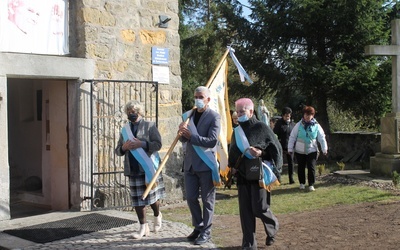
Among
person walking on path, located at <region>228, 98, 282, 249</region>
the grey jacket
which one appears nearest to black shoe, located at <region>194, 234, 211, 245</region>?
person walking on path, located at <region>228, 98, 282, 249</region>

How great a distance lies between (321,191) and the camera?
9.69m

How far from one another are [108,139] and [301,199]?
3.51 m

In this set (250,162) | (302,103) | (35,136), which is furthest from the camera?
(302,103)

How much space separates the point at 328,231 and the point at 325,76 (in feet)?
28.0

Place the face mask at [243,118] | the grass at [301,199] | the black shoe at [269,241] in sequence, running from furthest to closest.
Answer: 1. the grass at [301,199]
2. the black shoe at [269,241]
3. the face mask at [243,118]

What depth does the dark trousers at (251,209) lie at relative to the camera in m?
5.54

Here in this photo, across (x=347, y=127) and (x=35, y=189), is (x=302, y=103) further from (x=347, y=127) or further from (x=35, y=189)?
(x=35, y=189)

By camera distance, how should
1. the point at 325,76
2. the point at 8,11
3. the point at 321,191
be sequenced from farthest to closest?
1. the point at 325,76
2. the point at 321,191
3. the point at 8,11

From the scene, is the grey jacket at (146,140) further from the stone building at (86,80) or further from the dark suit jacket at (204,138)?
the stone building at (86,80)

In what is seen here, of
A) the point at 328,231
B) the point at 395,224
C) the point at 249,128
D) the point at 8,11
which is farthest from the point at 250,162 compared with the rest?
the point at 8,11

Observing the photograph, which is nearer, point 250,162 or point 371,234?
point 250,162

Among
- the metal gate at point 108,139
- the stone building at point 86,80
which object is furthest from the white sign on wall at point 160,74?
the metal gate at point 108,139

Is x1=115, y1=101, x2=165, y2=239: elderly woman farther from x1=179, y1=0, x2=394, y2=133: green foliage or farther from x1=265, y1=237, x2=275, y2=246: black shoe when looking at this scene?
x1=179, y1=0, x2=394, y2=133: green foliage

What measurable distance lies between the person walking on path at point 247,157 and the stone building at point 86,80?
3277 millimetres
